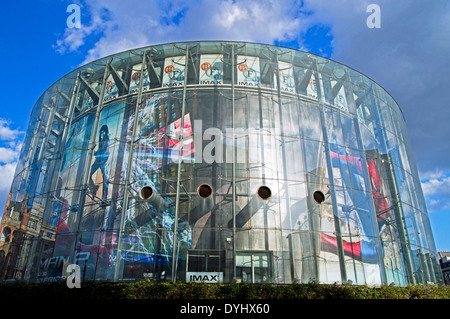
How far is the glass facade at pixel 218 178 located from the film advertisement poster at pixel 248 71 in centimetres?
7

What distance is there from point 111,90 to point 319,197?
44.1 feet

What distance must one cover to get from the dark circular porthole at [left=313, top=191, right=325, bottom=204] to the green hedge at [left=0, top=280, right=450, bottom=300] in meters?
4.60

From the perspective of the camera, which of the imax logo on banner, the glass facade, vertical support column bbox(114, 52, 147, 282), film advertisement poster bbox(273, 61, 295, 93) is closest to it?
the imax logo on banner

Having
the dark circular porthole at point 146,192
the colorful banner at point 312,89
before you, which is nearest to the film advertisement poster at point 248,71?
the colorful banner at point 312,89

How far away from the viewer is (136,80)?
63.3 ft

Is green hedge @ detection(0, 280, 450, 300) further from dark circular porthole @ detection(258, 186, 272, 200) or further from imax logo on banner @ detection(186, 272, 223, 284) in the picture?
dark circular porthole @ detection(258, 186, 272, 200)

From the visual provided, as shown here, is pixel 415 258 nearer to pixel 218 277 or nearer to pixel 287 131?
pixel 287 131

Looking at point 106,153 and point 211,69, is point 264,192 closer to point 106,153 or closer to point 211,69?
point 211,69

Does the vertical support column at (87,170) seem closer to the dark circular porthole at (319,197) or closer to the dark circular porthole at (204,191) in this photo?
the dark circular porthole at (204,191)

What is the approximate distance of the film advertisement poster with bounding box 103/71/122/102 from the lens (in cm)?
1936

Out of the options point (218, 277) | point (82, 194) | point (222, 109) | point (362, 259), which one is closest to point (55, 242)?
point (82, 194)

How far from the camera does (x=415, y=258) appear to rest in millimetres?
A: 18453

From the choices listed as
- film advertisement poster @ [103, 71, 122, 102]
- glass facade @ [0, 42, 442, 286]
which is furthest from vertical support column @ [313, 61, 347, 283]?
film advertisement poster @ [103, 71, 122, 102]
